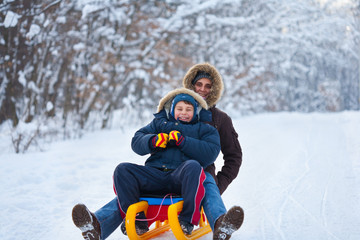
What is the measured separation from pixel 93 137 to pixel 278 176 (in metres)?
4.43

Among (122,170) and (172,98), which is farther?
(172,98)

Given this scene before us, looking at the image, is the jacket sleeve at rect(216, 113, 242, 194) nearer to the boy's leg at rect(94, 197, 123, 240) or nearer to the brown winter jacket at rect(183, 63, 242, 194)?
the brown winter jacket at rect(183, 63, 242, 194)

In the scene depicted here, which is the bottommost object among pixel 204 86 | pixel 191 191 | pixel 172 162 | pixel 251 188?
pixel 251 188

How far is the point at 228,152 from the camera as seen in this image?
111 inches

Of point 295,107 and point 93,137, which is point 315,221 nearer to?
point 93,137

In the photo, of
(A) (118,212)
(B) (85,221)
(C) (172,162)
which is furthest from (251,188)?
(B) (85,221)

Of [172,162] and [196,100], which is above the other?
[196,100]

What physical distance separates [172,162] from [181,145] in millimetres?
145

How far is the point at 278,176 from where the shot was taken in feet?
14.0

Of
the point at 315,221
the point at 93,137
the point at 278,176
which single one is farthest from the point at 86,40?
the point at 315,221

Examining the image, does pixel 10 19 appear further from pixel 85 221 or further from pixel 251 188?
pixel 85 221

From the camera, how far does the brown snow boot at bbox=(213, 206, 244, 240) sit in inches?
73.0

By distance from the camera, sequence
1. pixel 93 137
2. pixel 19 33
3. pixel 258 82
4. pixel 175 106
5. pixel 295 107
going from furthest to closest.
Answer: pixel 295 107 < pixel 258 82 < pixel 93 137 < pixel 19 33 < pixel 175 106

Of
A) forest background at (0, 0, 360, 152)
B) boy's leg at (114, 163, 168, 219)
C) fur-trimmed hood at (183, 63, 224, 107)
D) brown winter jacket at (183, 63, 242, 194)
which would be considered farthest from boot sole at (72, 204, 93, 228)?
forest background at (0, 0, 360, 152)
